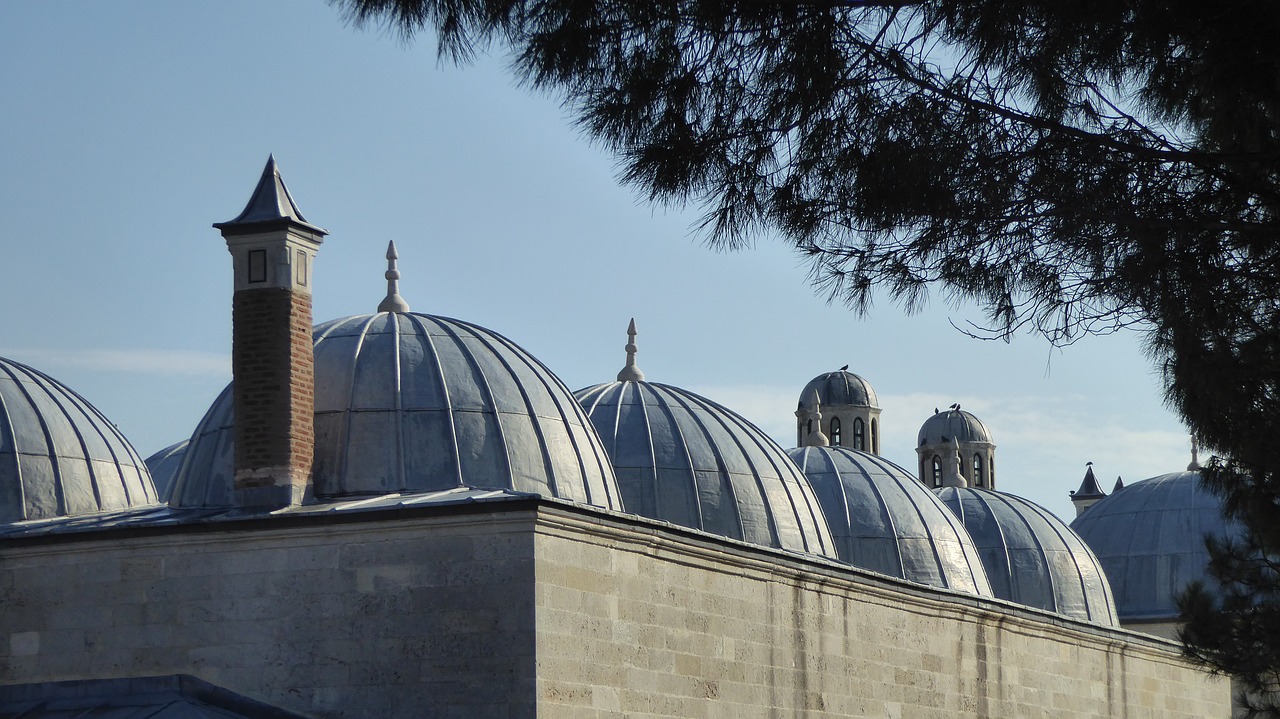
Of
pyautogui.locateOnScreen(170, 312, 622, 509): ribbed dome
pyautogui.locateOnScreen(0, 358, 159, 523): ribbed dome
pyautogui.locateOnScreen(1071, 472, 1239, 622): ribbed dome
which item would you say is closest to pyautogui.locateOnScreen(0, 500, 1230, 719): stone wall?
pyautogui.locateOnScreen(170, 312, 622, 509): ribbed dome

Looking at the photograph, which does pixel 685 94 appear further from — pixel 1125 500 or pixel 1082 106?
pixel 1125 500

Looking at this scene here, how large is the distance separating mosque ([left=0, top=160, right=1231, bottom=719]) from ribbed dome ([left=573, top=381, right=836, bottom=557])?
0.03 metres

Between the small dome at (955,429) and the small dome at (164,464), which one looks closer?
the small dome at (164,464)

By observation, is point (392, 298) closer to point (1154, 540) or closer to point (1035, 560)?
point (1035, 560)

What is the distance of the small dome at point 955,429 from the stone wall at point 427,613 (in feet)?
112

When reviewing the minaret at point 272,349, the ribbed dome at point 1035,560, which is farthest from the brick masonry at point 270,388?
the ribbed dome at point 1035,560

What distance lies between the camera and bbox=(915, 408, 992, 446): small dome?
5128cm

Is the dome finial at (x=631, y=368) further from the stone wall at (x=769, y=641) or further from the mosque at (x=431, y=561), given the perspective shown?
the stone wall at (x=769, y=641)

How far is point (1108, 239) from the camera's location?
1099 cm

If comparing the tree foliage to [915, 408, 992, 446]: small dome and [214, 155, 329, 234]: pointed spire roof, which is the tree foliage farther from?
[915, 408, 992, 446]: small dome

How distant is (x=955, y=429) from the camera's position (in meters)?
51.4

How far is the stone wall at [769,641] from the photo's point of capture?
15.2 meters

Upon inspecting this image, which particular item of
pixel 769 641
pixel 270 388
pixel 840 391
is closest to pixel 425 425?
pixel 270 388

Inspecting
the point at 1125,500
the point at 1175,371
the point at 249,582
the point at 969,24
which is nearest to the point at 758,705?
the point at 249,582
